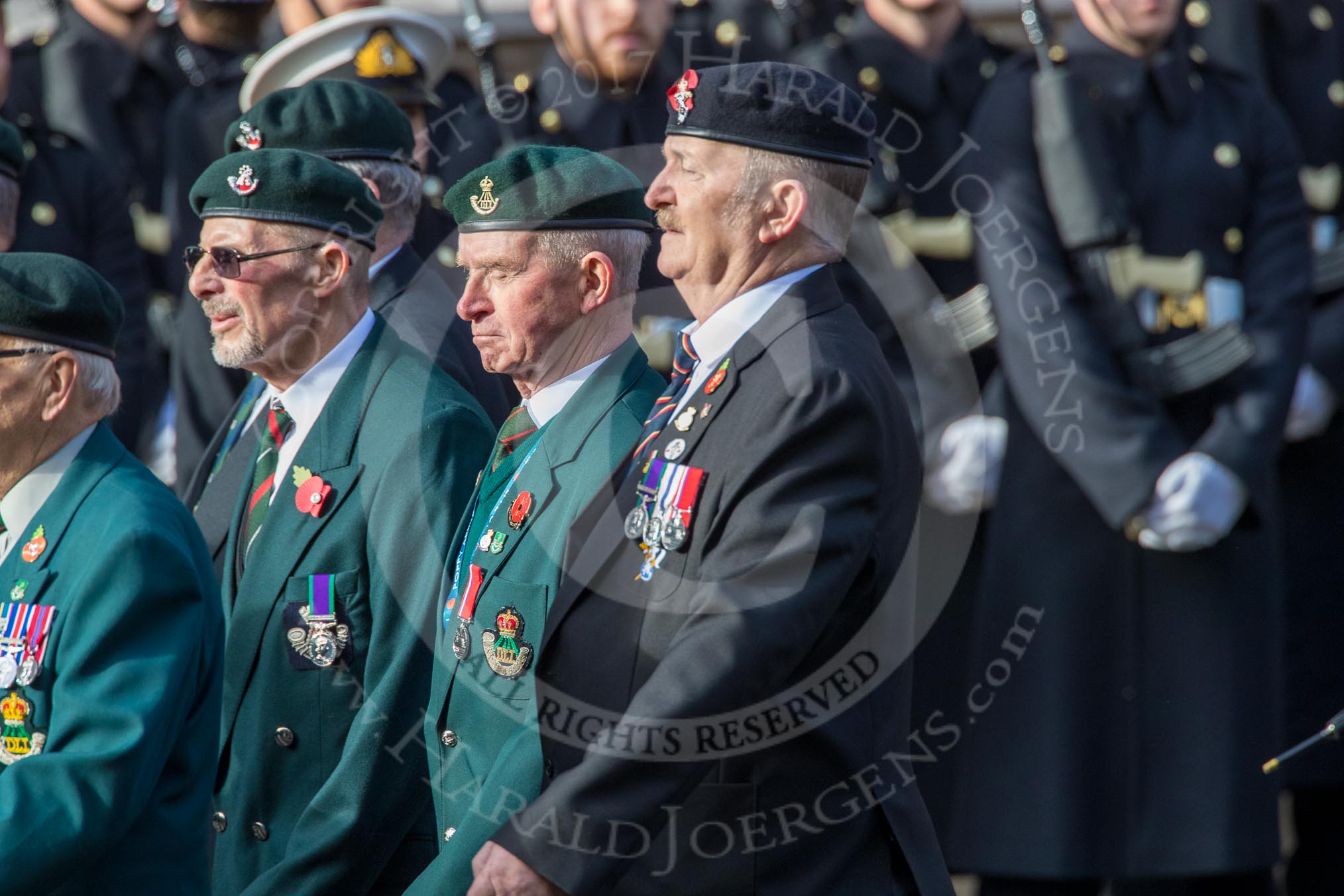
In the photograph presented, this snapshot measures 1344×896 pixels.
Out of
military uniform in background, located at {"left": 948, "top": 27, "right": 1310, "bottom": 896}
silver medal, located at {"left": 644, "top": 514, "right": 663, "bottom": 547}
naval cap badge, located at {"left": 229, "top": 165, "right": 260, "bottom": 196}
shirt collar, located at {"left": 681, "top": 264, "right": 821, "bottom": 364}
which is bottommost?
military uniform in background, located at {"left": 948, "top": 27, "right": 1310, "bottom": 896}

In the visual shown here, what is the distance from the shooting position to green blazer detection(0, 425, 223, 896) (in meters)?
3.14

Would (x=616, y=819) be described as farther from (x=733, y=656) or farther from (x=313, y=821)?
(x=313, y=821)

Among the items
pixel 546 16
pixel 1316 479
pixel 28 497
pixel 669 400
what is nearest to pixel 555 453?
pixel 669 400

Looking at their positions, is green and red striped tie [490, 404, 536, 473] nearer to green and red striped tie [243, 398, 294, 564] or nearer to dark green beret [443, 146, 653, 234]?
dark green beret [443, 146, 653, 234]

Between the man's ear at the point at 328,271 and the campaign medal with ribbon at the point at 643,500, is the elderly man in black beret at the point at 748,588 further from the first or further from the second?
the man's ear at the point at 328,271

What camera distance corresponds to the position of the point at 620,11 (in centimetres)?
580

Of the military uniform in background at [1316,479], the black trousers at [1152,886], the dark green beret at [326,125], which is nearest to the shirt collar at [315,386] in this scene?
the dark green beret at [326,125]

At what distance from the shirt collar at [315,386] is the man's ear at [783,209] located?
3.52 ft

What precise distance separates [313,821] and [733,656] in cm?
100

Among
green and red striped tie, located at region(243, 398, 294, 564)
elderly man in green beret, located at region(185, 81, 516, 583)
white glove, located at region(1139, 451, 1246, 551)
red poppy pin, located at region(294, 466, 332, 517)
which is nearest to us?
red poppy pin, located at region(294, 466, 332, 517)

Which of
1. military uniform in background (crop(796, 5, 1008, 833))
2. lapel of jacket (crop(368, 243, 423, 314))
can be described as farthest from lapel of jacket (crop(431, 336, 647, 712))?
military uniform in background (crop(796, 5, 1008, 833))

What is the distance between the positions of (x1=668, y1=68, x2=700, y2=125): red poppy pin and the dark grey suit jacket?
0.36m

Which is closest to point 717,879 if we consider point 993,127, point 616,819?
point 616,819

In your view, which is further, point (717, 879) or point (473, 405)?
point (473, 405)
